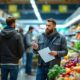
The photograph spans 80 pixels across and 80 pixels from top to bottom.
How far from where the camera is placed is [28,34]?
13.6m

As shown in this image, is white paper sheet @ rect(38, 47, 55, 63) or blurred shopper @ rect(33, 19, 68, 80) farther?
blurred shopper @ rect(33, 19, 68, 80)

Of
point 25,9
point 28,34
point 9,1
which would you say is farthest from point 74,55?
point 25,9

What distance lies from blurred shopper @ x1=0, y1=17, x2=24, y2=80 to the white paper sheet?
1.45 feet

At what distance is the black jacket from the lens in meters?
7.48

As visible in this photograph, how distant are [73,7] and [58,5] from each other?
2126 millimetres

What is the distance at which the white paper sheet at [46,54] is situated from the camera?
23.7ft

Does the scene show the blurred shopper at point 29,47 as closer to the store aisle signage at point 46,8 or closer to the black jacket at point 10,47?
the black jacket at point 10,47

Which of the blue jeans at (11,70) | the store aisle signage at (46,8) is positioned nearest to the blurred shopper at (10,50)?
the blue jeans at (11,70)

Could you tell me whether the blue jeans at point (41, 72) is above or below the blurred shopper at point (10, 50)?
below

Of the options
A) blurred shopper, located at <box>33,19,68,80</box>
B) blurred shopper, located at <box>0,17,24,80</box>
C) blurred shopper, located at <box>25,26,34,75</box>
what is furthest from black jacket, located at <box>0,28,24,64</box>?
blurred shopper, located at <box>25,26,34,75</box>

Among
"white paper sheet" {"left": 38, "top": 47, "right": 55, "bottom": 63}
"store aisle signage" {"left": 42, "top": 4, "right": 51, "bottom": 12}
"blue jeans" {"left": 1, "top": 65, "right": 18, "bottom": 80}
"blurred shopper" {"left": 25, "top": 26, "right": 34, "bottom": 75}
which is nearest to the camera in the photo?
"white paper sheet" {"left": 38, "top": 47, "right": 55, "bottom": 63}

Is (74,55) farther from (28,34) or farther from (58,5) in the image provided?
(58,5)

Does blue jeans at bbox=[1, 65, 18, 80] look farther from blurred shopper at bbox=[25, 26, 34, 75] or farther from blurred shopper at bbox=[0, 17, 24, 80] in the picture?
blurred shopper at bbox=[25, 26, 34, 75]

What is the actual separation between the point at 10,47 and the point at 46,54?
705 millimetres
